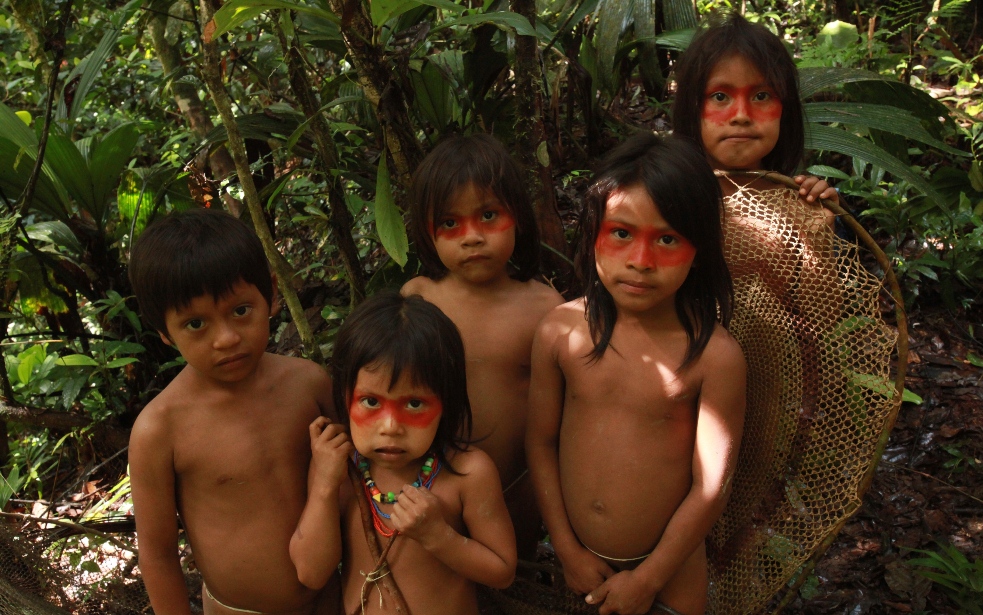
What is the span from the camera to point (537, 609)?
196 centimetres

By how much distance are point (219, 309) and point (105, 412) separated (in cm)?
149

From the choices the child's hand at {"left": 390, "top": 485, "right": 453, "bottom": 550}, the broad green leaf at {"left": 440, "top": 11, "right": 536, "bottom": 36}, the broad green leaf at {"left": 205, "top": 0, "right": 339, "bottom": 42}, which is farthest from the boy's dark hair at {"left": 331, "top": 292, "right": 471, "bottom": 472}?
the broad green leaf at {"left": 440, "top": 11, "right": 536, "bottom": 36}

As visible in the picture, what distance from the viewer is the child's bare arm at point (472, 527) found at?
162 cm

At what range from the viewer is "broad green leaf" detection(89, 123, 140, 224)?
288 centimetres

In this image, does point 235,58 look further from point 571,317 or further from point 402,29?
point 571,317

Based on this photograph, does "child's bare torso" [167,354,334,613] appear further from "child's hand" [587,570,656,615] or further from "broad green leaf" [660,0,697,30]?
"broad green leaf" [660,0,697,30]

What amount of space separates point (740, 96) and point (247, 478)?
5.01 feet

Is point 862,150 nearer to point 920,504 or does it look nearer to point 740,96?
point 740,96

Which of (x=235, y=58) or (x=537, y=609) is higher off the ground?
(x=235, y=58)

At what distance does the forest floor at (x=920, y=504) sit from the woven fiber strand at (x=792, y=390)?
1.96ft

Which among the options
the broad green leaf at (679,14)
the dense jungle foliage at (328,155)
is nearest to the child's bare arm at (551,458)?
the dense jungle foliage at (328,155)

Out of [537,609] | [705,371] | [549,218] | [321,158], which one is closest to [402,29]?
[321,158]

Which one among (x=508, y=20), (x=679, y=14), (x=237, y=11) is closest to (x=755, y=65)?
(x=508, y=20)

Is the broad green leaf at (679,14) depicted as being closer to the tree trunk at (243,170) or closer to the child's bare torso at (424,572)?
the tree trunk at (243,170)
